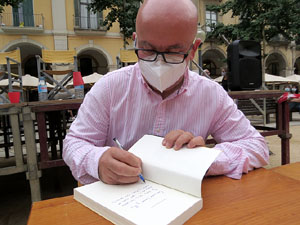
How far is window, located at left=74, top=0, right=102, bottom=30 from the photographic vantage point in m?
13.2

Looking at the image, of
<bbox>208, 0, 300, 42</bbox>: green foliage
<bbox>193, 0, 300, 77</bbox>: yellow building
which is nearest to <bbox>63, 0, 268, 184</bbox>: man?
<bbox>208, 0, 300, 42</bbox>: green foliage

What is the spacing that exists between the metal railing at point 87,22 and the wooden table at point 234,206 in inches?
542

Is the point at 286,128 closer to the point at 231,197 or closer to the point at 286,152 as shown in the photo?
the point at 286,152

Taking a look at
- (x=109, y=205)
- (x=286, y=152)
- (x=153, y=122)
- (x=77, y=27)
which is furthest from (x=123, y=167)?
(x=77, y=27)

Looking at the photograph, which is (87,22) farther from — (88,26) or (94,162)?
(94,162)

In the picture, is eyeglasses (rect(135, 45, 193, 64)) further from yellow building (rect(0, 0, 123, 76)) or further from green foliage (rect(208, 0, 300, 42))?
yellow building (rect(0, 0, 123, 76))

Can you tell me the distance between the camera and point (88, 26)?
13586mm

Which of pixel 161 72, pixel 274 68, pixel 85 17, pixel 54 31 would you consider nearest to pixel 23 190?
pixel 161 72

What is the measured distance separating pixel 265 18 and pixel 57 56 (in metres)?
8.13

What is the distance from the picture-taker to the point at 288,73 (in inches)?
728

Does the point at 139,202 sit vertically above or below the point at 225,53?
below

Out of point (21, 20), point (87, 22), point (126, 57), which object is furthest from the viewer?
point (87, 22)

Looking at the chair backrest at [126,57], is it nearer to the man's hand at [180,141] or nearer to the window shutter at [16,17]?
the man's hand at [180,141]

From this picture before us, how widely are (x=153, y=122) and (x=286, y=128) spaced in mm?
2585
